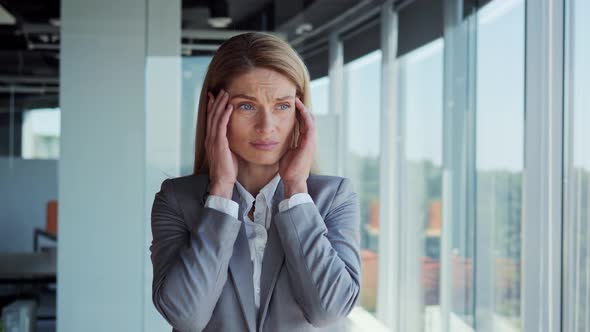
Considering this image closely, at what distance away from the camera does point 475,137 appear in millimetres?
3605

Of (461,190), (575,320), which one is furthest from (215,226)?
(461,190)

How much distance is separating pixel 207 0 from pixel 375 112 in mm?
1508

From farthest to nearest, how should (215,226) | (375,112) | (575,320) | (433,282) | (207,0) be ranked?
(375,112) → (433,282) → (207,0) → (575,320) → (215,226)

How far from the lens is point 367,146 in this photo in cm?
472

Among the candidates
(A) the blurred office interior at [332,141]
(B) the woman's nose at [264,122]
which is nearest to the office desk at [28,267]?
(A) the blurred office interior at [332,141]

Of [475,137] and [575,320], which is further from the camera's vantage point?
[475,137]

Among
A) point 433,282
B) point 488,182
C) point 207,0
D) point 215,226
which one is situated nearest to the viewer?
point 215,226

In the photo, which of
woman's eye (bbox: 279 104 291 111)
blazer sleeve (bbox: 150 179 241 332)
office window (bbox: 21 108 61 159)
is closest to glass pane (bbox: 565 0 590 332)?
woman's eye (bbox: 279 104 291 111)

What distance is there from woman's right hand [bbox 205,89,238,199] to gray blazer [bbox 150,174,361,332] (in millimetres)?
50

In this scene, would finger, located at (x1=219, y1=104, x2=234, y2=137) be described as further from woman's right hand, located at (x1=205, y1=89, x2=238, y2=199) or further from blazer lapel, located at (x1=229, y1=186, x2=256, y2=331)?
blazer lapel, located at (x1=229, y1=186, x2=256, y2=331)

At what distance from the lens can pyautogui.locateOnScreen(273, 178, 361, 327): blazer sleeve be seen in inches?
47.9

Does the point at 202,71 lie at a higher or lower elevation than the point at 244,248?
higher

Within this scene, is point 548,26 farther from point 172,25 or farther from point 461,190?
point 172,25

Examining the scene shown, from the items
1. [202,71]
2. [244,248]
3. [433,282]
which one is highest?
[202,71]
